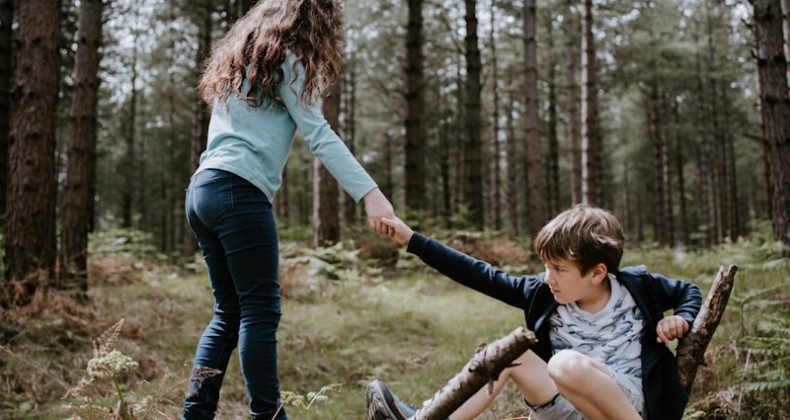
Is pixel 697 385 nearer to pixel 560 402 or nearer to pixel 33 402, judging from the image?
pixel 560 402

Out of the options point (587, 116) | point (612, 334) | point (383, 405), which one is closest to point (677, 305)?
point (612, 334)

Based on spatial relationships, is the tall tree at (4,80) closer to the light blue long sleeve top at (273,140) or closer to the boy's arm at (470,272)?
the light blue long sleeve top at (273,140)

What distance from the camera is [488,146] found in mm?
31609

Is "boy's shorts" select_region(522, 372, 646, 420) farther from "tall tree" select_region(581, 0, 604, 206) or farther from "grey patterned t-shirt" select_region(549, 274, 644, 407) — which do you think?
"tall tree" select_region(581, 0, 604, 206)

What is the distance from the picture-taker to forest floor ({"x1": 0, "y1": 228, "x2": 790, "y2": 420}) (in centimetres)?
343

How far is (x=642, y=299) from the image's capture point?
2.54m

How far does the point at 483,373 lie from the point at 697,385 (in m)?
2.55

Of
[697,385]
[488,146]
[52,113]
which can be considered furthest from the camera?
[488,146]

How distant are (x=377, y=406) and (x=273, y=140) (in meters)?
1.21

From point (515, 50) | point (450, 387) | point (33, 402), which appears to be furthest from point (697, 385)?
point (515, 50)

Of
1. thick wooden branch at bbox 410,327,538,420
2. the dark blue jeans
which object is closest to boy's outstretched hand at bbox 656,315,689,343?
thick wooden branch at bbox 410,327,538,420

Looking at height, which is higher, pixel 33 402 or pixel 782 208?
pixel 782 208

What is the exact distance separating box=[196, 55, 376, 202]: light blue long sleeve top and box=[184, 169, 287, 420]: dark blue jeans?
0.09 m

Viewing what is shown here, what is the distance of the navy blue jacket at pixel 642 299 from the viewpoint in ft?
8.08
